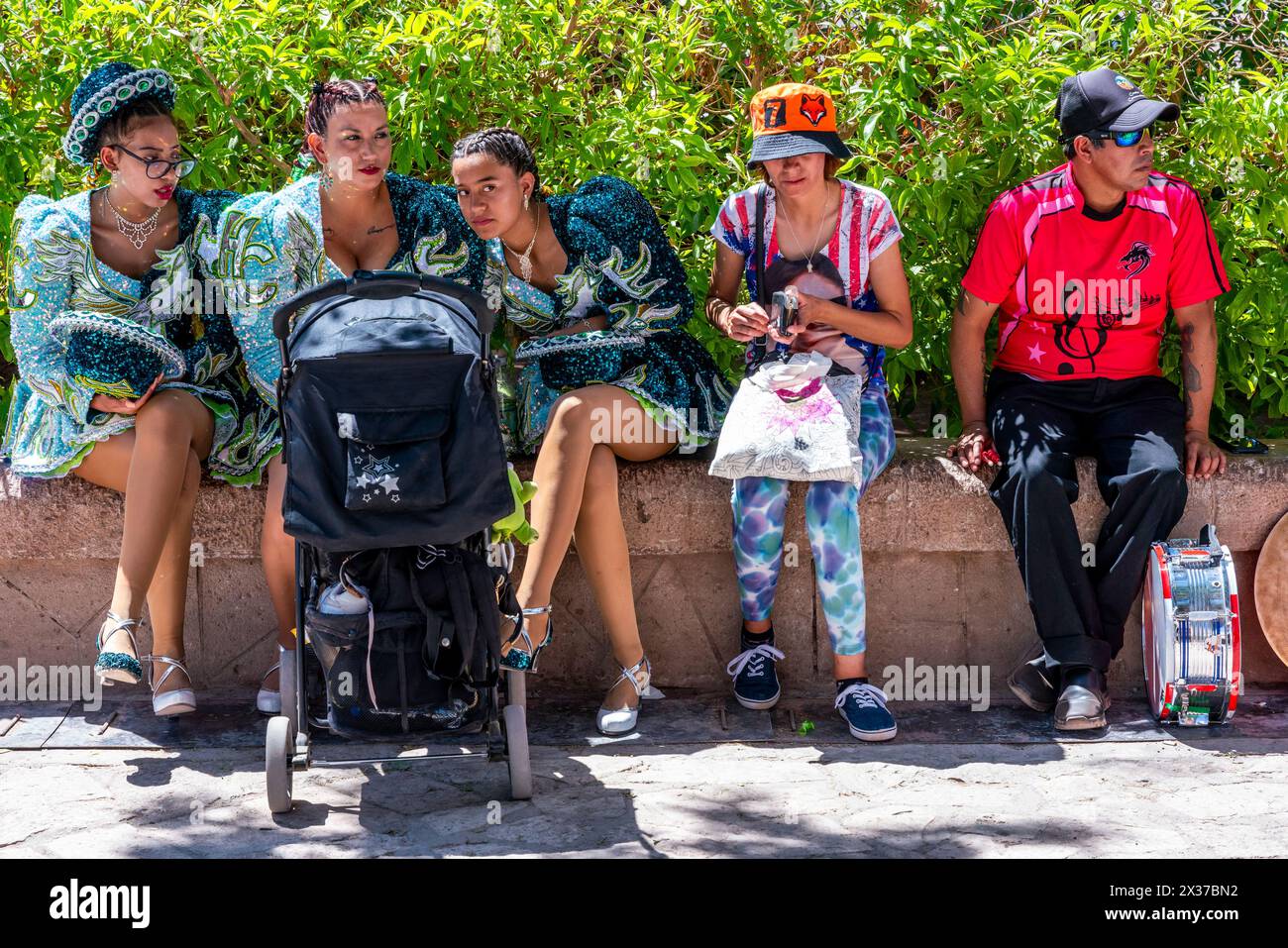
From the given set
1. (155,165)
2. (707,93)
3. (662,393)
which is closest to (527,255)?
(662,393)

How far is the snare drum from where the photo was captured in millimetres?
4426

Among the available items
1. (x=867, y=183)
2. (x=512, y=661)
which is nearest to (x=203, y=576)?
(x=512, y=661)

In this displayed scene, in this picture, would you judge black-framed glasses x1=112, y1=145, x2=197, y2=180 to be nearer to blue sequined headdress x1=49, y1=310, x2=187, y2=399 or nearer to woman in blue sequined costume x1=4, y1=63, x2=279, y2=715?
woman in blue sequined costume x1=4, y1=63, x2=279, y2=715

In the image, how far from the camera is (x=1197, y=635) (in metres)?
4.43

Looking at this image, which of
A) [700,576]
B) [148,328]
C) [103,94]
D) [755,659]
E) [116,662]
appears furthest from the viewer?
[700,576]

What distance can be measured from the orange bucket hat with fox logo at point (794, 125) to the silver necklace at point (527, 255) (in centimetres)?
64

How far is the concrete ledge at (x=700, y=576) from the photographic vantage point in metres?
4.73

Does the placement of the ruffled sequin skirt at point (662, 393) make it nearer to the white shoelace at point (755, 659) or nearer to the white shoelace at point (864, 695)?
the white shoelace at point (755, 659)

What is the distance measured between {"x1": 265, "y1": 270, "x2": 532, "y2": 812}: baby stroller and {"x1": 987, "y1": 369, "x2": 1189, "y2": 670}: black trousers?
5.13 ft

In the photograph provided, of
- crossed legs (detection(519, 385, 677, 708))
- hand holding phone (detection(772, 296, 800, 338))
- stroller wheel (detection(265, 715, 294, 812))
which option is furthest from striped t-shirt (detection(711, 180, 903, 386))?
stroller wheel (detection(265, 715, 294, 812))

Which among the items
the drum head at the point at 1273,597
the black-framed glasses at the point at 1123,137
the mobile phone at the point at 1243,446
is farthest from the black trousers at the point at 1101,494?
the black-framed glasses at the point at 1123,137

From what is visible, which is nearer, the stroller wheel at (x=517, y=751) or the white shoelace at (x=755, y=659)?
the stroller wheel at (x=517, y=751)

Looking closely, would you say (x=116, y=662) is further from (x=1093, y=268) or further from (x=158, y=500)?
(x=1093, y=268)

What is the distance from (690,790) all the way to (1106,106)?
220 centimetres
